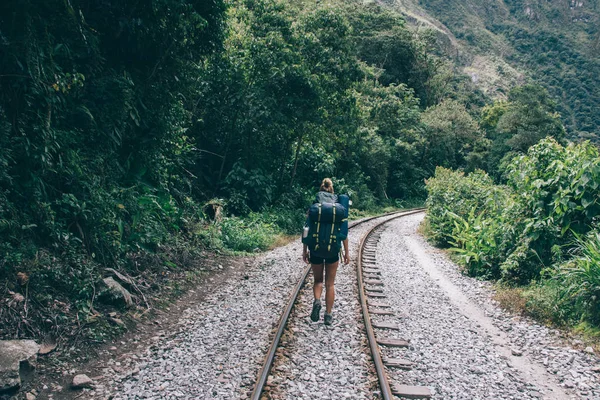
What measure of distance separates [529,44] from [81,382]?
13928 centimetres

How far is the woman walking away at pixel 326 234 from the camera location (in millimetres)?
5695

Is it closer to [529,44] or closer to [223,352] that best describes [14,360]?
[223,352]

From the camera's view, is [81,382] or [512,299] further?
[512,299]

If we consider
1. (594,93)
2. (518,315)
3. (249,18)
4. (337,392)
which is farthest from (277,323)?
(594,93)

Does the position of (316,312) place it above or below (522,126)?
below

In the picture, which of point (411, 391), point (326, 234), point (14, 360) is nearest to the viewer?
point (14, 360)

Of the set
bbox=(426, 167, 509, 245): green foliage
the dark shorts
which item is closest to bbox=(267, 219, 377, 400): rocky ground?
the dark shorts

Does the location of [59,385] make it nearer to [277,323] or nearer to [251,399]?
[251,399]

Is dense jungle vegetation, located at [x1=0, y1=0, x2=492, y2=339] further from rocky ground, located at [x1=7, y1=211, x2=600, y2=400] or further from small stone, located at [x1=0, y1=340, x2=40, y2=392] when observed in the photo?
rocky ground, located at [x1=7, y1=211, x2=600, y2=400]

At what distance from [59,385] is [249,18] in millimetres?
13105

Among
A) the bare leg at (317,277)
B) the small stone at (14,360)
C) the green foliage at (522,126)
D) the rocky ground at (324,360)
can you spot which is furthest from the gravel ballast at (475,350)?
the green foliage at (522,126)

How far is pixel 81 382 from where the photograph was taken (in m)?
4.41

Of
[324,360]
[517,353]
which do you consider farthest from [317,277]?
[517,353]

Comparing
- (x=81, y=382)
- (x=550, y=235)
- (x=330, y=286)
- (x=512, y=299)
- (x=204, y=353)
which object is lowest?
(x=81, y=382)
